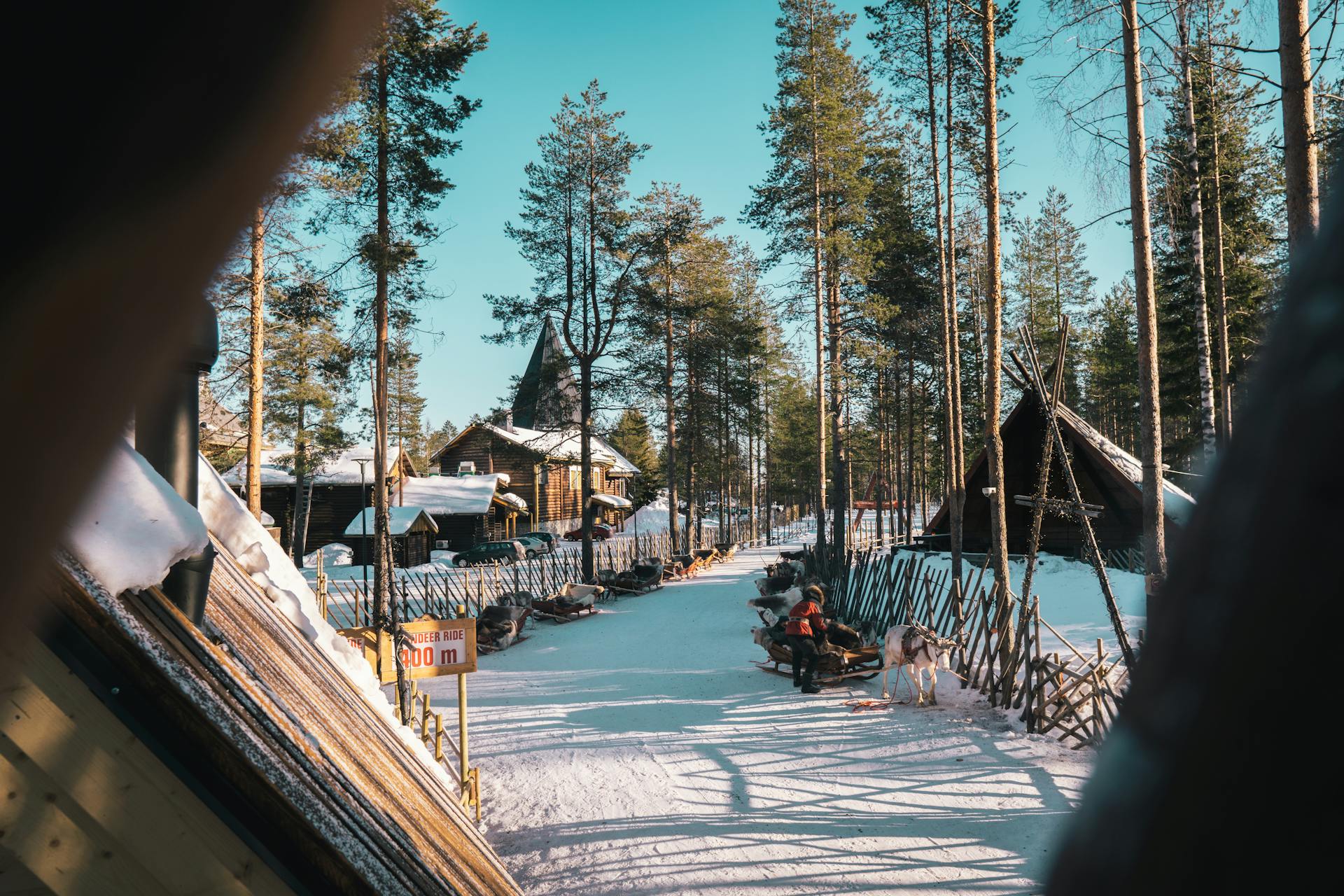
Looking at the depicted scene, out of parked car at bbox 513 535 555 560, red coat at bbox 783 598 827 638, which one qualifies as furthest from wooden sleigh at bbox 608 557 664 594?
red coat at bbox 783 598 827 638

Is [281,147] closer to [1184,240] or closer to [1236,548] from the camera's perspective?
[1236,548]

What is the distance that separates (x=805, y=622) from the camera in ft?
40.2

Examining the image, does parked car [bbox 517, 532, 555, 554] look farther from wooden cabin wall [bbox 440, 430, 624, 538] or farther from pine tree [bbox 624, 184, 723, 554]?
pine tree [bbox 624, 184, 723, 554]

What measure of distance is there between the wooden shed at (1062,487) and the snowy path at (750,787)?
9.84m

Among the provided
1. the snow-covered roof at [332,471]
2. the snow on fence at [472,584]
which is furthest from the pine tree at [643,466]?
the snow on fence at [472,584]

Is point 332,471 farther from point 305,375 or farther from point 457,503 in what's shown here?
point 305,375

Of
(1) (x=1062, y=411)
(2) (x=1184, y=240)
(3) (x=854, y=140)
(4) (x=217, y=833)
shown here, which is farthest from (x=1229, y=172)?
(4) (x=217, y=833)

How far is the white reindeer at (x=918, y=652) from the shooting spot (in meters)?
11.0

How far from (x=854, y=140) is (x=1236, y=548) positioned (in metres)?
25.2

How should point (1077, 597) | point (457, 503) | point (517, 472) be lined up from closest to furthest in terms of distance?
point (1077, 597)
point (457, 503)
point (517, 472)

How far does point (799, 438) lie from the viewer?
59.2 metres

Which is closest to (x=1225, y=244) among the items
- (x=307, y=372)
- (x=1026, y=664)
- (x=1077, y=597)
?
(x=1077, y=597)

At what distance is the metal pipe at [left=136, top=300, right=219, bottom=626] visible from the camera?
325 cm

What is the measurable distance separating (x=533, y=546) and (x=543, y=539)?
3.69 metres
